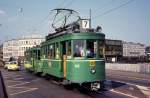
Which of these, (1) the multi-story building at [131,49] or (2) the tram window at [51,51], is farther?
(1) the multi-story building at [131,49]

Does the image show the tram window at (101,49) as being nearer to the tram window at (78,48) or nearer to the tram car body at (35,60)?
the tram window at (78,48)

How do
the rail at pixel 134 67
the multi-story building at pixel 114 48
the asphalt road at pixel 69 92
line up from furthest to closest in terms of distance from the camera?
the multi-story building at pixel 114 48, the rail at pixel 134 67, the asphalt road at pixel 69 92

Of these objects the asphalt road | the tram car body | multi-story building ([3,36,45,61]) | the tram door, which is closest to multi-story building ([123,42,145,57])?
multi-story building ([3,36,45,61])

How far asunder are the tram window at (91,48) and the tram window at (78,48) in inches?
11.3

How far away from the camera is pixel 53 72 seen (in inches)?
758

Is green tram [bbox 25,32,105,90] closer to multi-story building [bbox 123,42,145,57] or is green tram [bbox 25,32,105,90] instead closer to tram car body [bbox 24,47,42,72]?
tram car body [bbox 24,47,42,72]

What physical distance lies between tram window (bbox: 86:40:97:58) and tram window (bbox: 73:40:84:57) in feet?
0.94

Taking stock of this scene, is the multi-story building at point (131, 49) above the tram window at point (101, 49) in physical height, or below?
above

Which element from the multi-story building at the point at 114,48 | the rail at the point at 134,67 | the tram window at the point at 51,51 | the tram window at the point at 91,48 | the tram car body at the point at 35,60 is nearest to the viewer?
the tram window at the point at 91,48

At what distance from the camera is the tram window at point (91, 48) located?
15227mm

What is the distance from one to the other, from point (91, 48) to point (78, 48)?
2.10 ft

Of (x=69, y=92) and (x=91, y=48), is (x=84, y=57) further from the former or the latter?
(x=69, y=92)

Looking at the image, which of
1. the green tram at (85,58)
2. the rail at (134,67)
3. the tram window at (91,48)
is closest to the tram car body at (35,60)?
the green tram at (85,58)

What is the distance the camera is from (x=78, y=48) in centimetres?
1530
